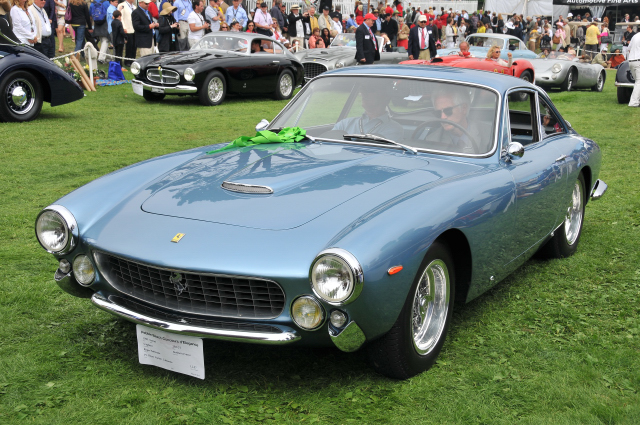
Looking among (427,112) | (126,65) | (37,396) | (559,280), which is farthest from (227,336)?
(126,65)

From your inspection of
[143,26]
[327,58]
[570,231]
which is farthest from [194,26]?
[570,231]

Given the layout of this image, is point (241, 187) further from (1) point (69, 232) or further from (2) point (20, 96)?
(2) point (20, 96)

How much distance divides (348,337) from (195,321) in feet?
2.22

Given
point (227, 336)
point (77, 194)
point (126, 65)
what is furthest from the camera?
point (126, 65)

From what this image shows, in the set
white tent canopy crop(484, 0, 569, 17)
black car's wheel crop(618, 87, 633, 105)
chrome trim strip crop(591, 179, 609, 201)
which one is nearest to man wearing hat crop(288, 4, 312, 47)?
black car's wheel crop(618, 87, 633, 105)

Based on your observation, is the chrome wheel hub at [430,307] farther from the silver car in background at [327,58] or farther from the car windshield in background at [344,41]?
the car windshield in background at [344,41]

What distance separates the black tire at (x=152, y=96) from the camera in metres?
13.5

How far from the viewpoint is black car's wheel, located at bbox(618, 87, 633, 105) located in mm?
15055

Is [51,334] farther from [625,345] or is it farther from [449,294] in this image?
[625,345]

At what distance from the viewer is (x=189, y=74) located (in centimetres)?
1279

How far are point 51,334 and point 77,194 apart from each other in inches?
30.4

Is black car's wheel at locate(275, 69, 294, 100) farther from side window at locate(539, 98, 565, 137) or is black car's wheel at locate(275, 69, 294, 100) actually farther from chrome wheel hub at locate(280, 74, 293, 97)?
side window at locate(539, 98, 565, 137)

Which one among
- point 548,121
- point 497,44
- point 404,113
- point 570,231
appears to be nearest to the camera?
point 404,113

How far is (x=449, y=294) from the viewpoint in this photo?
11.4 feet
